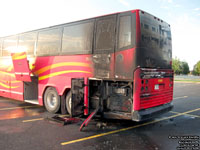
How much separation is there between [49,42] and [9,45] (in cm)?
387

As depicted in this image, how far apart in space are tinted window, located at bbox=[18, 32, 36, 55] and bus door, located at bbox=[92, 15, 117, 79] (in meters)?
4.00

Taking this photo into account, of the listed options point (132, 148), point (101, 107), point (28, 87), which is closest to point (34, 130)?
point (101, 107)

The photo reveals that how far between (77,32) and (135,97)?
3483 millimetres

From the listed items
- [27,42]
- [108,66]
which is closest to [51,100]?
[27,42]

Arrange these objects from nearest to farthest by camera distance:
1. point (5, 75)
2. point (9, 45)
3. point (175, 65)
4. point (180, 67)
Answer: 1. point (9, 45)
2. point (5, 75)
3. point (175, 65)
4. point (180, 67)

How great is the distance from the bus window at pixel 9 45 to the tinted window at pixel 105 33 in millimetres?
5892

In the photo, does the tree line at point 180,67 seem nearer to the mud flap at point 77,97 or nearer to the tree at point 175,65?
the tree at point 175,65

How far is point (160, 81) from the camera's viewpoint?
7043mm

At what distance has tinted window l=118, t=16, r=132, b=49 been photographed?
6188 millimetres

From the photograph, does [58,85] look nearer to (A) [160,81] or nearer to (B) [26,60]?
(B) [26,60]

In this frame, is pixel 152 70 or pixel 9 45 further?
pixel 9 45

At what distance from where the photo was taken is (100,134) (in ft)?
19.4

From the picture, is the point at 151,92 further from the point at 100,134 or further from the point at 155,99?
the point at 100,134

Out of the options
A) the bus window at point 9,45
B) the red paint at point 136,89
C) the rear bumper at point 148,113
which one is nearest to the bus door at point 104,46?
the red paint at point 136,89
